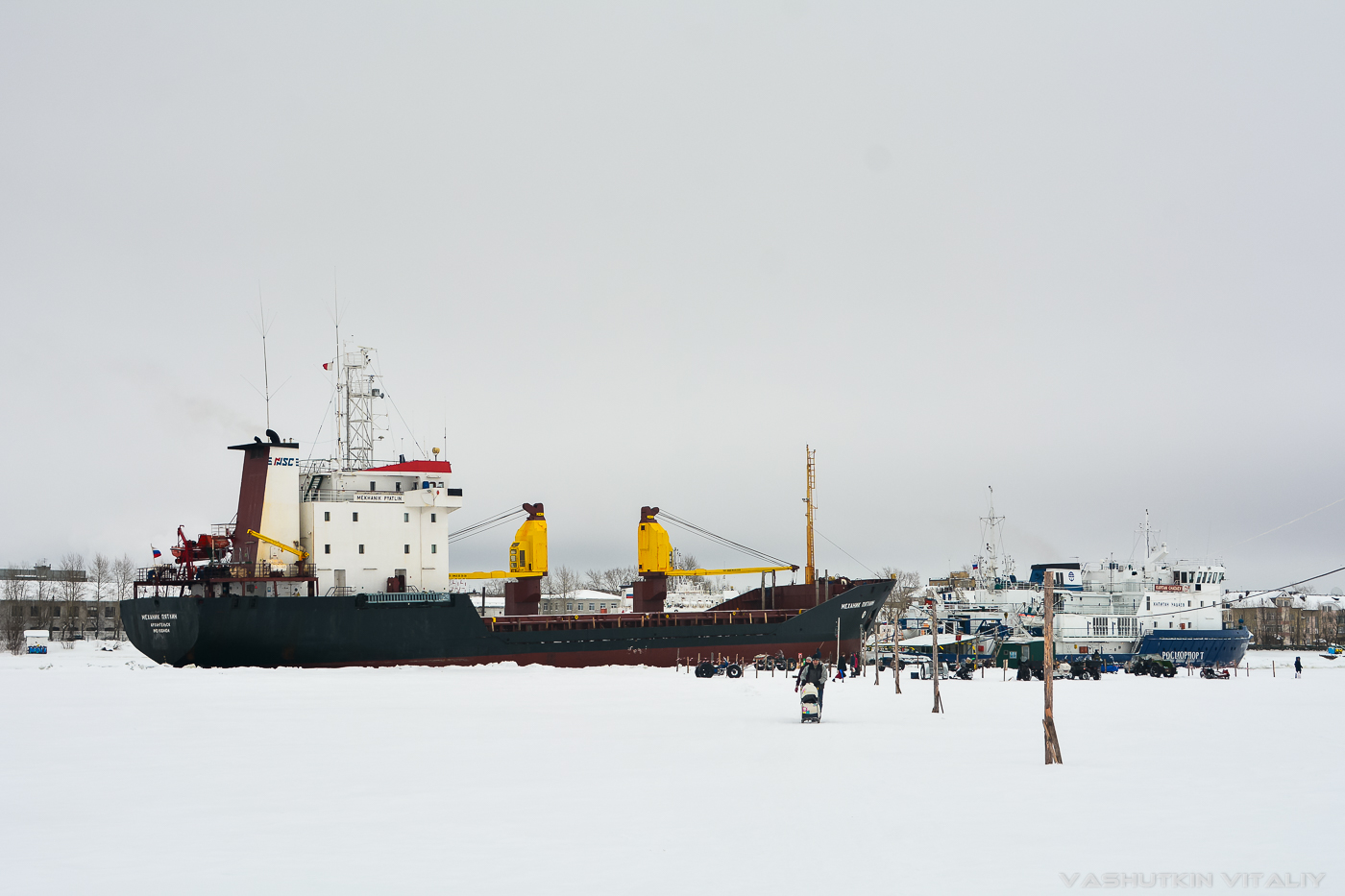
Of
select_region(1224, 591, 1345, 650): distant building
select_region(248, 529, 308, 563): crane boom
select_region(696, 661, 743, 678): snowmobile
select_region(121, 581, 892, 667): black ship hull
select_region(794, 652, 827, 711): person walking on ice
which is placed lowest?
select_region(1224, 591, 1345, 650): distant building

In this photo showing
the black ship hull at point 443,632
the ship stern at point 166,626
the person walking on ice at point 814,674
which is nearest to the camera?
the person walking on ice at point 814,674

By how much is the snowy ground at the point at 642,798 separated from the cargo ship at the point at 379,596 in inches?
659

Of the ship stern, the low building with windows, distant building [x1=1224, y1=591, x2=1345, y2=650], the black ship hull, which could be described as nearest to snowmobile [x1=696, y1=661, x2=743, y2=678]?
the black ship hull

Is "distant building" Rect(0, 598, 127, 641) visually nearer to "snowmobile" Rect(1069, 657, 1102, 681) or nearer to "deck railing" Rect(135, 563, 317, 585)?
"deck railing" Rect(135, 563, 317, 585)

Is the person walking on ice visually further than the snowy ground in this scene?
Yes

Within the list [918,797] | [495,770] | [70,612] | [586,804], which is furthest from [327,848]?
[70,612]

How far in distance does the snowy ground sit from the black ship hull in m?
16.2

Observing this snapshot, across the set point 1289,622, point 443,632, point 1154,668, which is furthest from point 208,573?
point 1289,622

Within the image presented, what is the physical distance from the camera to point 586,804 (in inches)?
511

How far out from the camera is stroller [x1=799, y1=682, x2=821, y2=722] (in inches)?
891

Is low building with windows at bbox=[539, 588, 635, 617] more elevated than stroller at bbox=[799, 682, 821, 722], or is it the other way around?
stroller at bbox=[799, 682, 821, 722]

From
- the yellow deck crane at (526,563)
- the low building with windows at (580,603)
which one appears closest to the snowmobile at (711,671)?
the yellow deck crane at (526,563)

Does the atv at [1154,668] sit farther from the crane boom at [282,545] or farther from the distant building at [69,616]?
the distant building at [69,616]

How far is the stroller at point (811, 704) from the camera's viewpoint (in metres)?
22.6
